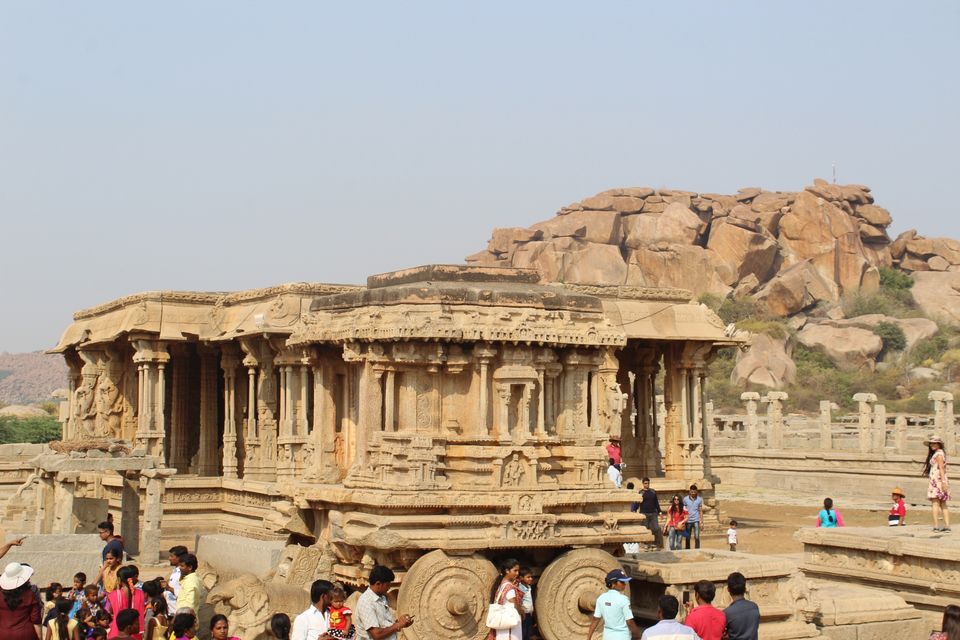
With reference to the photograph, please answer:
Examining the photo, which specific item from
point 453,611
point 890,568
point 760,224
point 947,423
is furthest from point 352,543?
point 760,224

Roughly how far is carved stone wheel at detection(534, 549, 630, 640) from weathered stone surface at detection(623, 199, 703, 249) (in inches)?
2667

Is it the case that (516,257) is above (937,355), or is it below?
above

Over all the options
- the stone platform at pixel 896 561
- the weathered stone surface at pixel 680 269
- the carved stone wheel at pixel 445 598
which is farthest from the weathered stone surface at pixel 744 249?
the carved stone wheel at pixel 445 598

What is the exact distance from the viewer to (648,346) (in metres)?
23.8

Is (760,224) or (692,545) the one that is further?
(760,224)

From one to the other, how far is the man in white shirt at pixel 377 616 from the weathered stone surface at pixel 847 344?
60.2m

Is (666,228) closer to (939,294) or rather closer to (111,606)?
(939,294)

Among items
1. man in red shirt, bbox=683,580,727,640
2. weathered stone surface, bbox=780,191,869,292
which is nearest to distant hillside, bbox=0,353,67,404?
weathered stone surface, bbox=780,191,869,292

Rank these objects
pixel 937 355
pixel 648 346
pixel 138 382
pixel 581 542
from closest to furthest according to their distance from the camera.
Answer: pixel 581 542 < pixel 648 346 < pixel 138 382 < pixel 937 355

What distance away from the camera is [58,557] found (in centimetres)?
1521

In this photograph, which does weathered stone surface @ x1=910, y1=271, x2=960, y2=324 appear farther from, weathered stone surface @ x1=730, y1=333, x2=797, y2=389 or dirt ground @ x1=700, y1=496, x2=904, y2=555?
dirt ground @ x1=700, y1=496, x2=904, y2=555

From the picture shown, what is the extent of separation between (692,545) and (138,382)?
41.6 ft

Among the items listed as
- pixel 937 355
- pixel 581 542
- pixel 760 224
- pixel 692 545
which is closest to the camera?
pixel 581 542

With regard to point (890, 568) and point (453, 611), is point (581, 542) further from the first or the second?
point (890, 568)
